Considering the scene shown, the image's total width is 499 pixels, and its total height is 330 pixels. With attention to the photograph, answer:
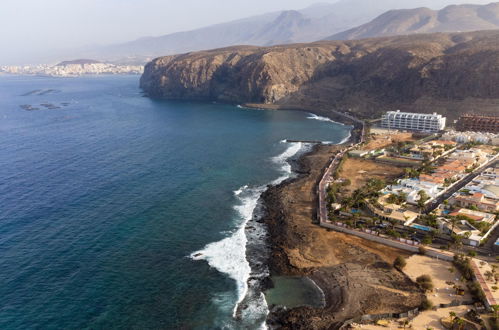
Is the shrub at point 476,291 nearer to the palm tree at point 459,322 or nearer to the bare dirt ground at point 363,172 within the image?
the palm tree at point 459,322

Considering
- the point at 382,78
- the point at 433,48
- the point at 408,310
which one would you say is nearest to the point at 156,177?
the point at 408,310

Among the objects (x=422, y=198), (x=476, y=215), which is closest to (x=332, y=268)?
(x=422, y=198)

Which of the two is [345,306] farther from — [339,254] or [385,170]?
[385,170]

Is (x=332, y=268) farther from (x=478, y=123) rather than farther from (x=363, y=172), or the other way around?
(x=478, y=123)

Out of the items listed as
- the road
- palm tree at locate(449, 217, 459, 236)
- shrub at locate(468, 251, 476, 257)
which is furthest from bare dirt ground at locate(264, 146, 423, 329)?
the road

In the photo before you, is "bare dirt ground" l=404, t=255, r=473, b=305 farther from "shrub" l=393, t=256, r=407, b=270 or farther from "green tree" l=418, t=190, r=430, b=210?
"green tree" l=418, t=190, r=430, b=210
